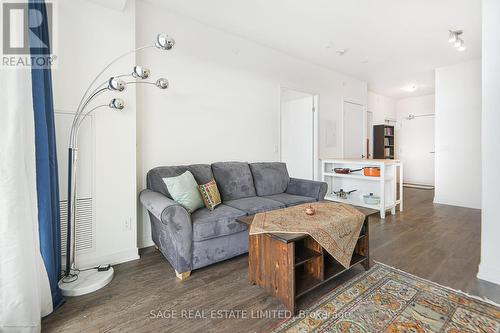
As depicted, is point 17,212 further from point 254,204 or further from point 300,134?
point 300,134

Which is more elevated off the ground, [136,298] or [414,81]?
[414,81]

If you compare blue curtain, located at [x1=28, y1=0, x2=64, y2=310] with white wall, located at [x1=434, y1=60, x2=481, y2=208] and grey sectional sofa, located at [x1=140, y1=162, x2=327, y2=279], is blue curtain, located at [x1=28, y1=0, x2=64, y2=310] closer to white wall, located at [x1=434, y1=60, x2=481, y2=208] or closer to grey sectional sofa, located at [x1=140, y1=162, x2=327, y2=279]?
grey sectional sofa, located at [x1=140, y1=162, x2=327, y2=279]

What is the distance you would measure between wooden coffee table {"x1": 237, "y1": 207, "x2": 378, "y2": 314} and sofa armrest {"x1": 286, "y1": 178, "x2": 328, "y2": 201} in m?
1.09

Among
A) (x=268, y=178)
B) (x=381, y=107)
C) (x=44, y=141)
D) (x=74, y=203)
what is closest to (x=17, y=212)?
(x=44, y=141)

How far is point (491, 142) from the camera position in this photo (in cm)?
204

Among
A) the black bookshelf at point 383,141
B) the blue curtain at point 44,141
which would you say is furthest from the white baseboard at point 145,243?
the black bookshelf at point 383,141

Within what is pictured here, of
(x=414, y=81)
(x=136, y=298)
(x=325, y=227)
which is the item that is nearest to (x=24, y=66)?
(x=136, y=298)

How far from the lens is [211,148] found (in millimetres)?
3238

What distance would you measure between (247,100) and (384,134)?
496 cm

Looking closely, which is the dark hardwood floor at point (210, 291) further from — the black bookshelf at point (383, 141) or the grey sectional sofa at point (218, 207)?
the black bookshelf at point (383, 141)

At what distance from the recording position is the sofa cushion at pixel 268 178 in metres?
3.30

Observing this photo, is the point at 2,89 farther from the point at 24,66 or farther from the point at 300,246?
the point at 300,246

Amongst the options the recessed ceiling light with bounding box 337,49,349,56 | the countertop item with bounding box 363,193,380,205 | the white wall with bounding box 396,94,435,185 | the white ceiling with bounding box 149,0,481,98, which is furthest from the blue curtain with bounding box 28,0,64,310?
the white wall with bounding box 396,94,435,185

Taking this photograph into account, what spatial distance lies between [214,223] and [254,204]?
0.64 meters
